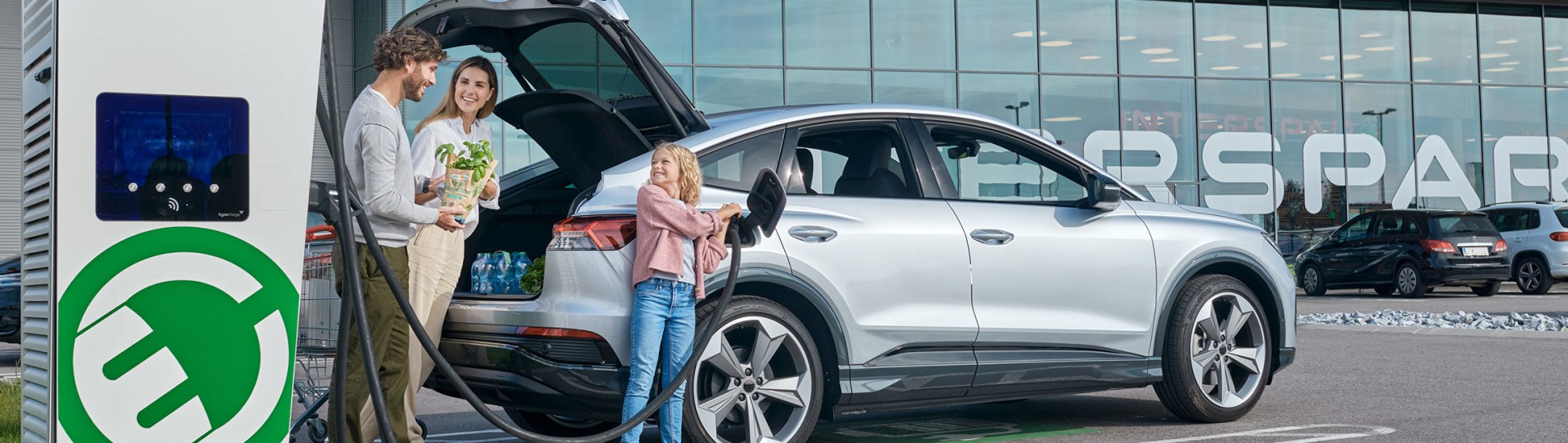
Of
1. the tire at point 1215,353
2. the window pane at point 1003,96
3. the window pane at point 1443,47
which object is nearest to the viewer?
the tire at point 1215,353

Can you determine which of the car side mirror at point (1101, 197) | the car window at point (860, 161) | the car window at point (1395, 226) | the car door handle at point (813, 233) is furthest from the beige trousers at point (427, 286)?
the car window at point (1395, 226)

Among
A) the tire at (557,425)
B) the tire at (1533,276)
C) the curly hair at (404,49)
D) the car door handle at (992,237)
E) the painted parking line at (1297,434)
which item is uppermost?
the curly hair at (404,49)

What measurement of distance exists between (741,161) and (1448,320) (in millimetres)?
12090

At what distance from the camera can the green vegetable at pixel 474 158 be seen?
5.18 metres

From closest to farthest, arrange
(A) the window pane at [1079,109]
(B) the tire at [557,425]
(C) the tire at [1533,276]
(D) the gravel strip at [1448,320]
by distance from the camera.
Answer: (B) the tire at [557,425]
(D) the gravel strip at [1448,320]
(C) the tire at [1533,276]
(A) the window pane at [1079,109]

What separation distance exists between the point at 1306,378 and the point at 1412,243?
13225mm

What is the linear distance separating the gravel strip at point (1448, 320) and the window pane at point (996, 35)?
1084 cm

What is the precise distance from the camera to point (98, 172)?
3.07m

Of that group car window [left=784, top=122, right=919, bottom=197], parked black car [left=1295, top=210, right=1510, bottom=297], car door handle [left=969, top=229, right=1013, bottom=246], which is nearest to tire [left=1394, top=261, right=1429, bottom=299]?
parked black car [left=1295, top=210, right=1510, bottom=297]

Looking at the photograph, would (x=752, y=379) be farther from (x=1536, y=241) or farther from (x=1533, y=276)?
(x=1533, y=276)

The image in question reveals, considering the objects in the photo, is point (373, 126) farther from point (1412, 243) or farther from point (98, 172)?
point (1412, 243)

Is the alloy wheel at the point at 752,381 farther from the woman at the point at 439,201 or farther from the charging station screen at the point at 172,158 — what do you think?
the charging station screen at the point at 172,158

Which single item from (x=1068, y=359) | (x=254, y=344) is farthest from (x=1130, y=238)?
(x=254, y=344)

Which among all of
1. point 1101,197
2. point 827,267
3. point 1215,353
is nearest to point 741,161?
point 827,267
